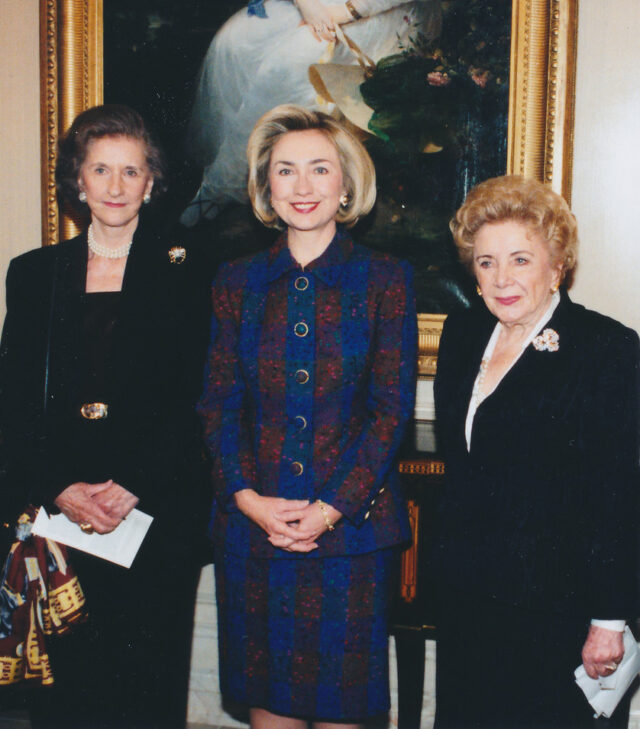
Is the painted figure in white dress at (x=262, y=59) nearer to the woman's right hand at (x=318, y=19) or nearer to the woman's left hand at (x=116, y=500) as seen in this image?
the woman's right hand at (x=318, y=19)

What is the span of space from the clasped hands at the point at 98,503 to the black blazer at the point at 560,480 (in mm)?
882

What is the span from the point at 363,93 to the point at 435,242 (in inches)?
24.0

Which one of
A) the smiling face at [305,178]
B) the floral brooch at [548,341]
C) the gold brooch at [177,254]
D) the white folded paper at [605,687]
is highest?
the smiling face at [305,178]

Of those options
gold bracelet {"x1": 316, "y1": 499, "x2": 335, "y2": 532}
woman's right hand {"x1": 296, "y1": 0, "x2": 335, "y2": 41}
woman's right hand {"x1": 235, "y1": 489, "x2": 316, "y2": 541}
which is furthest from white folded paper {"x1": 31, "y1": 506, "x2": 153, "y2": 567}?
woman's right hand {"x1": 296, "y1": 0, "x2": 335, "y2": 41}

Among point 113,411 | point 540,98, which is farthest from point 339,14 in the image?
point 113,411

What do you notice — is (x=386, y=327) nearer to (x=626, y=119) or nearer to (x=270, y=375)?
(x=270, y=375)

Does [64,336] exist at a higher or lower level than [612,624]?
higher

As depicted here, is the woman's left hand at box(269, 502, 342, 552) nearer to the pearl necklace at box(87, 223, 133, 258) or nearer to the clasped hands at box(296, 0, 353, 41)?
the pearl necklace at box(87, 223, 133, 258)

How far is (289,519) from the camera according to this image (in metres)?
1.99

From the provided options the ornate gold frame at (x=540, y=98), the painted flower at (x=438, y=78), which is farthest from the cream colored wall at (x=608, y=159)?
the painted flower at (x=438, y=78)

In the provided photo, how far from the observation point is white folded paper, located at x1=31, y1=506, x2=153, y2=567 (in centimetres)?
220

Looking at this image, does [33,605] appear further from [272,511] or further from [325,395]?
[325,395]

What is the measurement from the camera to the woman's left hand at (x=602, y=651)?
1813 millimetres

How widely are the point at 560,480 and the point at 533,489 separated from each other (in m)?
0.06
